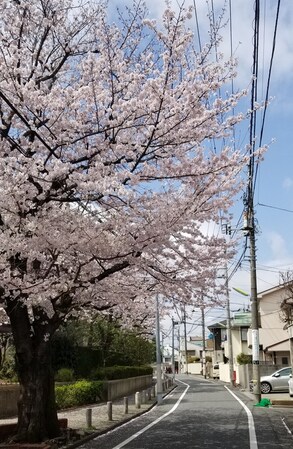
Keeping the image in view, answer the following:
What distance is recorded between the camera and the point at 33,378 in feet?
42.1

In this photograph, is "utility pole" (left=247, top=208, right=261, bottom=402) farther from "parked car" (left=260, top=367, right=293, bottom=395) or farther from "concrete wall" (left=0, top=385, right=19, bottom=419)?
"concrete wall" (left=0, top=385, right=19, bottom=419)

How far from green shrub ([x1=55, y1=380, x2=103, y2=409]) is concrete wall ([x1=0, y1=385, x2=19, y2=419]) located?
203 centimetres

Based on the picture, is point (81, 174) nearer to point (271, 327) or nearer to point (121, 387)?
point (121, 387)

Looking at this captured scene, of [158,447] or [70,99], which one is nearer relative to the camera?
[70,99]

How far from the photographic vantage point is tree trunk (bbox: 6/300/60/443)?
41.0 ft

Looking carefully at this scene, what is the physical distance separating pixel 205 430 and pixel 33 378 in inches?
224

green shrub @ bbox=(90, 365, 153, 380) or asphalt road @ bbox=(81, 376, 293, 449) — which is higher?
green shrub @ bbox=(90, 365, 153, 380)

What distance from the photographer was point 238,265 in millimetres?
30891

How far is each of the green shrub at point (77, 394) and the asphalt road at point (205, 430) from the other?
Result: 3.57 m

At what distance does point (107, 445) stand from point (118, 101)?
8259 millimetres

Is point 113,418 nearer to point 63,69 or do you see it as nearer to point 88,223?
point 88,223

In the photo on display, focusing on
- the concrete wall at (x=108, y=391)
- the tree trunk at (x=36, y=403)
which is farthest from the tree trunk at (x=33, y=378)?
the concrete wall at (x=108, y=391)

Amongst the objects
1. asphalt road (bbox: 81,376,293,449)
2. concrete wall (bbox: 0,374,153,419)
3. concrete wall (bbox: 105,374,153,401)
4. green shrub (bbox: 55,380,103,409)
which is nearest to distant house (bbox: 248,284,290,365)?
concrete wall (bbox: 105,374,153,401)

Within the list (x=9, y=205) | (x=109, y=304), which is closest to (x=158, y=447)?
(x=109, y=304)
